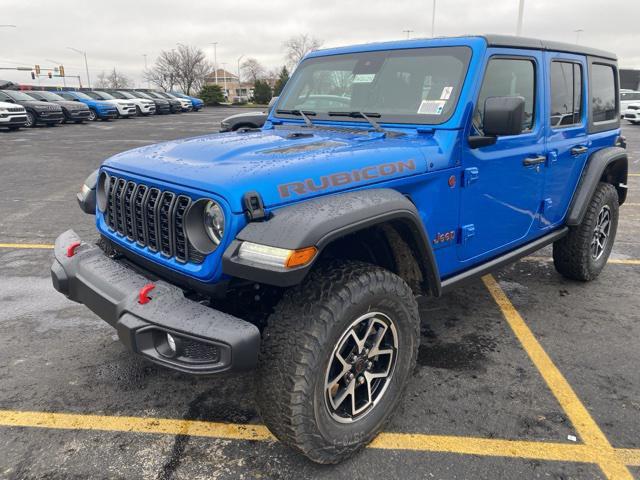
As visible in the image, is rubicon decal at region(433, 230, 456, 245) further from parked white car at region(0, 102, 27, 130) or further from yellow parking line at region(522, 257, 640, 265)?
parked white car at region(0, 102, 27, 130)

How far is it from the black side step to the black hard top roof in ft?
4.49

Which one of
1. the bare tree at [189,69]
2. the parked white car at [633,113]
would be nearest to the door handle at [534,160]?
the parked white car at [633,113]

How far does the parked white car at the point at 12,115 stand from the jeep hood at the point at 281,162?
61.7 ft

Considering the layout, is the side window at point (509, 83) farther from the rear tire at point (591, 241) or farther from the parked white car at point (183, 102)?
the parked white car at point (183, 102)

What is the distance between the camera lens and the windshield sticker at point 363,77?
3389 millimetres

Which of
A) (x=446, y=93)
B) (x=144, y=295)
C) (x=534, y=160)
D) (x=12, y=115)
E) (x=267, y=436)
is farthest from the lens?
(x=12, y=115)

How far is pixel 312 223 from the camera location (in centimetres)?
201

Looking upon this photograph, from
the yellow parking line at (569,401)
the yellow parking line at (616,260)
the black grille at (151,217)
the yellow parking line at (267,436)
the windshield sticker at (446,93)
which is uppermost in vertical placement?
the windshield sticker at (446,93)

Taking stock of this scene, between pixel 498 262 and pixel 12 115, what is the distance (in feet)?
66.0

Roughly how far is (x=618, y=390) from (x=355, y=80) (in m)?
2.53

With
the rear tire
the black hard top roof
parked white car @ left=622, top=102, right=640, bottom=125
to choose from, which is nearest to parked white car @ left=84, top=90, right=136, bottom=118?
parked white car @ left=622, top=102, right=640, bottom=125

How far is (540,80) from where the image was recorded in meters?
3.53

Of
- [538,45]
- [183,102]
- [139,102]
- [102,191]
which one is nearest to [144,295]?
[102,191]

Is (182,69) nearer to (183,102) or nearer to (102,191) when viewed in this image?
Answer: (183,102)
